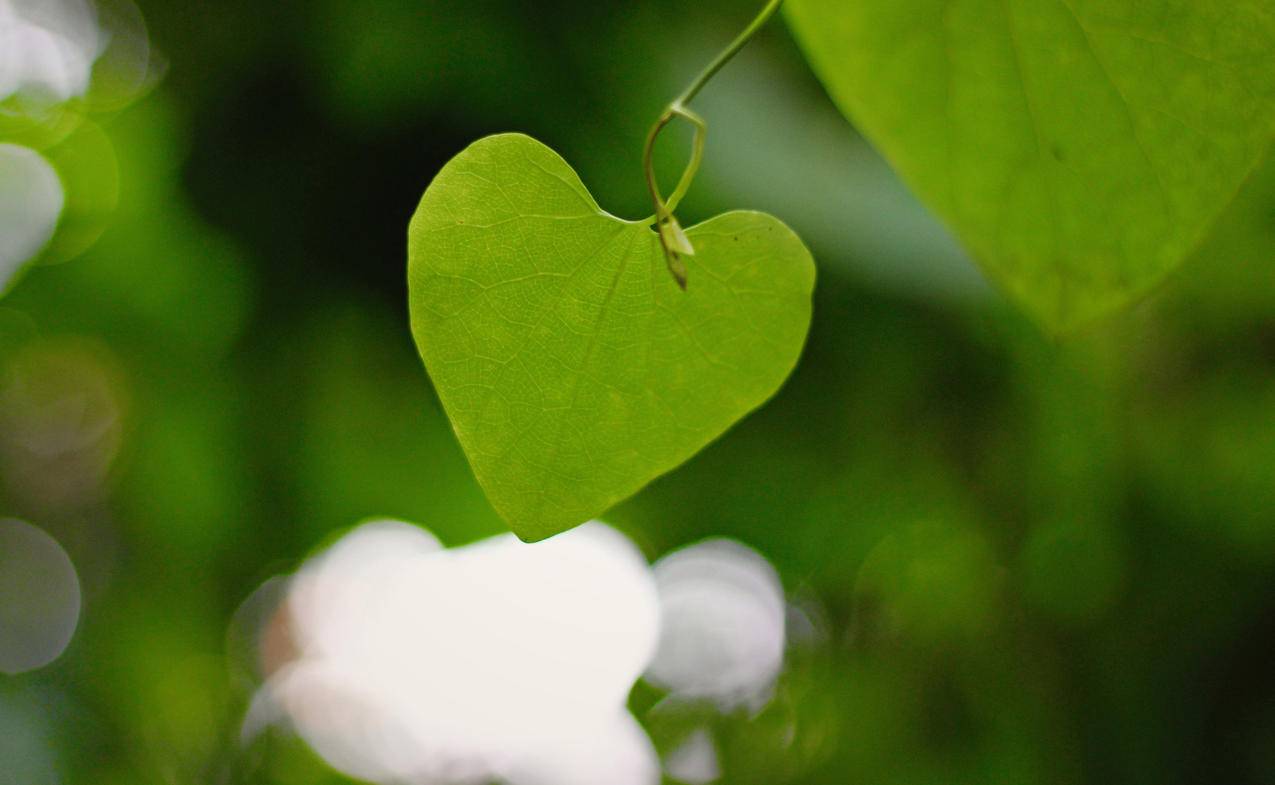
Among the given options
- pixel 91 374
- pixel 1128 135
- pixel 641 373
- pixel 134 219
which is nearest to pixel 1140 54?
pixel 1128 135

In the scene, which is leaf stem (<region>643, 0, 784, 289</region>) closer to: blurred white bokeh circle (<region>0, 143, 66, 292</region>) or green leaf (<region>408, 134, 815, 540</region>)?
green leaf (<region>408, 134, 815, 540</region>)

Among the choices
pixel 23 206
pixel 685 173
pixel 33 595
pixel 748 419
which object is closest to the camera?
pixel 685 173

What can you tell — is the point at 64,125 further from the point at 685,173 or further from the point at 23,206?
the point at 685,173

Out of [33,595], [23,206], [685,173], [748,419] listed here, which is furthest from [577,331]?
[33,595]

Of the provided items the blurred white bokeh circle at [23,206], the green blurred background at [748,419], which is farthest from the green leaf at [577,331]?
the blurred white bokeh circle at [23,206]

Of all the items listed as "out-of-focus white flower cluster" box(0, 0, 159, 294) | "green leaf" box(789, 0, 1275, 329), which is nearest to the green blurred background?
"out-of-focus white flower cluster" box(0, 0, 159, 294)
